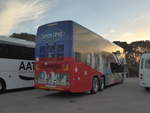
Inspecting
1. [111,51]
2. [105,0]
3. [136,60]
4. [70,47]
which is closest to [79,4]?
[105,0]

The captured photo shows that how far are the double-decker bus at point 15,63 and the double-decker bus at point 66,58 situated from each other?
81.5 inches

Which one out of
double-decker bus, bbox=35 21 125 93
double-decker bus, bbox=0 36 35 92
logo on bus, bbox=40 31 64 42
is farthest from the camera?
double-decker bus, bbox=0 36 35 92

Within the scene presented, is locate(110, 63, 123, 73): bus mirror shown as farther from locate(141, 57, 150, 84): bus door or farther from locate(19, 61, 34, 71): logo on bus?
locate(19, 61, 34, 71): logo on bus

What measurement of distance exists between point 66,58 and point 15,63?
13.7 feet

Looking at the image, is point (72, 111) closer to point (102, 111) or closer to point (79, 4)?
point (102, 111)

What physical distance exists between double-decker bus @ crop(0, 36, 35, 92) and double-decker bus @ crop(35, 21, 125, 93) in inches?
81.5

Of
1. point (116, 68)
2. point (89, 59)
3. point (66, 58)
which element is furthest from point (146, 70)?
point (66, 58)

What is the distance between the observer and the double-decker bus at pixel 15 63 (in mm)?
12523

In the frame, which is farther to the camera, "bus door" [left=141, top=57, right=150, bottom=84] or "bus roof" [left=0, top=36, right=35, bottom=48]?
"bus door" [left=141, top=57, right=150, bottom=84]

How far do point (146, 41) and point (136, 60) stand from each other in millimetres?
4565

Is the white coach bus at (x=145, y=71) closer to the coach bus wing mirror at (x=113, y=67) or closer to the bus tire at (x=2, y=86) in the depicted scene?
the coach bus wing mirror at (x=113, y=67)

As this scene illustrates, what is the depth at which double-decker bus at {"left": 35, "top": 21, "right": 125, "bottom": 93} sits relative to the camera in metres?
10.5

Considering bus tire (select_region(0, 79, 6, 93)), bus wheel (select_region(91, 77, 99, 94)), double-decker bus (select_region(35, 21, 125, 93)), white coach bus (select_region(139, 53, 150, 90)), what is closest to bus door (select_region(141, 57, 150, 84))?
white coach bus (select_region(139, 53, 150, 90))

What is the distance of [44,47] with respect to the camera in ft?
37.8
